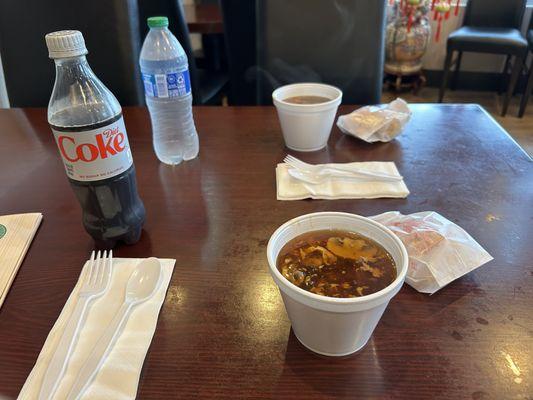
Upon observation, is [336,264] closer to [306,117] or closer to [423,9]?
[306,117]

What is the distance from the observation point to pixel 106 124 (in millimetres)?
569

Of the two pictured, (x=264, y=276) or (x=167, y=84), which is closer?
(x=264, y=276)

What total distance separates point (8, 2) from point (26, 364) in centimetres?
124

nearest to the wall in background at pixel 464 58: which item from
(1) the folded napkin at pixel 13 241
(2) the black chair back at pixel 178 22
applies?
(2) the black chair back at pixel 178 22

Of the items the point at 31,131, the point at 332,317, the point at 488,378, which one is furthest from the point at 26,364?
the point at 31,131

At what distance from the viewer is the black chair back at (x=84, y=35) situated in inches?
49.3

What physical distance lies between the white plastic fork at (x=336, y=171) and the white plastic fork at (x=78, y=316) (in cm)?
40

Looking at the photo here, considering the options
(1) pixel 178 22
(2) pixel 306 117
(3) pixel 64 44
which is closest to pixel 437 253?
(2) pixel 306 117

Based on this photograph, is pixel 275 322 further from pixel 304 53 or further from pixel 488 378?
pixel 304 53

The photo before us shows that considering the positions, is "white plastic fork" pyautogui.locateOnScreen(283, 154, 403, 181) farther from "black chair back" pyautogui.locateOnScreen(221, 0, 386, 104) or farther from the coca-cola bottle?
"black chair back" pyautogui.locateOnScreen(221, 0, 386, 104)

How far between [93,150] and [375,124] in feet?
2.07

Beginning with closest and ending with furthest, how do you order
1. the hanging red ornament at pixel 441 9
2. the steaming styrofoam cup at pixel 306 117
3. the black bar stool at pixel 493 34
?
the steaming styrofoam cup at pixel 306 117
the black bar stool at pixel 493 34
the hanging red ornament at pixel 441 9

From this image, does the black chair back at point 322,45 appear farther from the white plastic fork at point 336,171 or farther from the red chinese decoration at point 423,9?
the red chinese decoration at point 423,9

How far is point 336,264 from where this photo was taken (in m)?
Answer: 0.50
